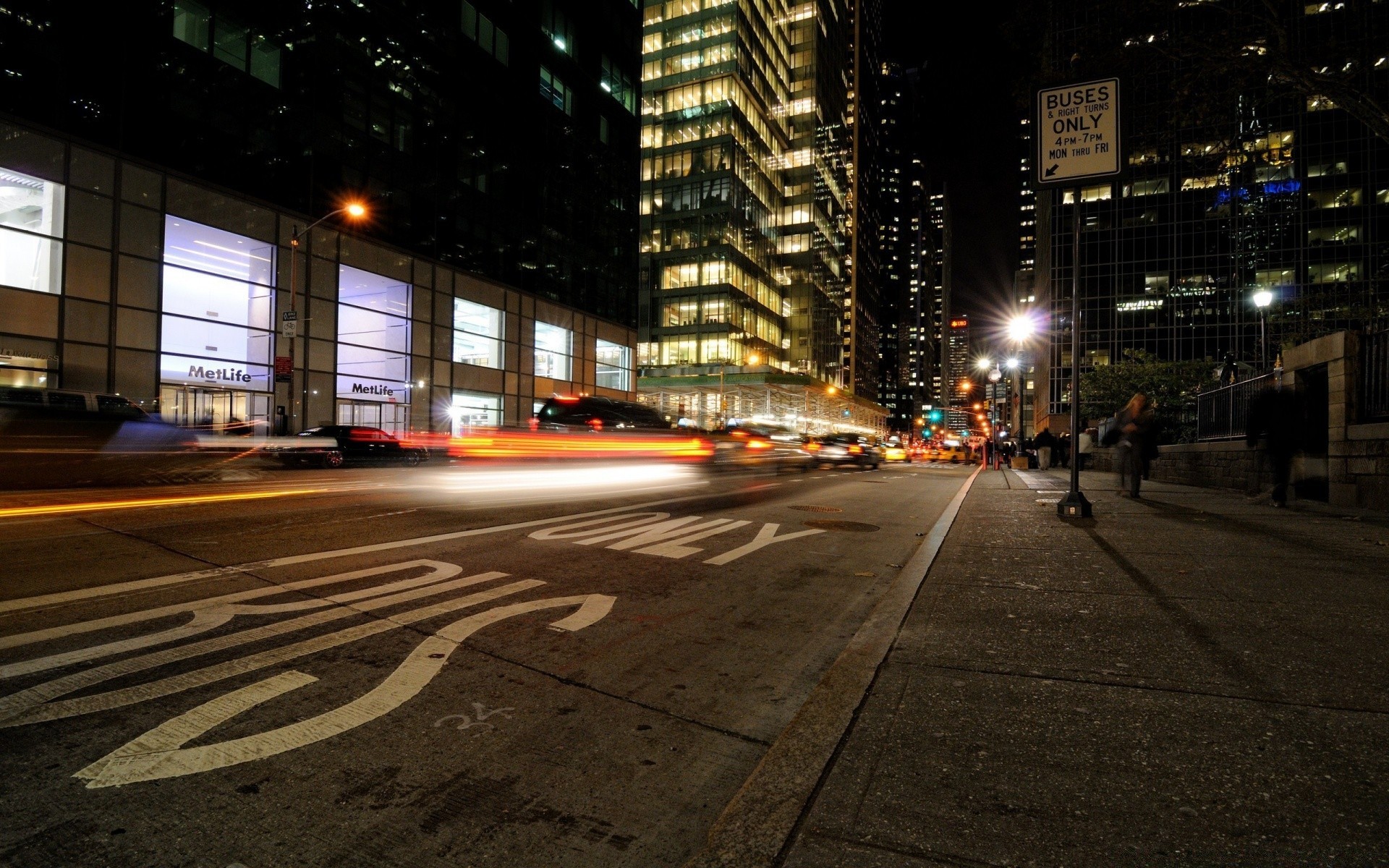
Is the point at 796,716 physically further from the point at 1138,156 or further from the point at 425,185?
the point at 425,185

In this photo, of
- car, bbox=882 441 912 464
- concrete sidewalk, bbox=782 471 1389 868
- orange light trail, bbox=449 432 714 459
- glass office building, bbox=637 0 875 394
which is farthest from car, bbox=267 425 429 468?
glass office building, bbox=637 0 875 394

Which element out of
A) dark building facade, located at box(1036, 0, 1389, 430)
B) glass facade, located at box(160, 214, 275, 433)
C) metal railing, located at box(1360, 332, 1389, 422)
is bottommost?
metal railing, located at box(1360, 332, 1389, 422)

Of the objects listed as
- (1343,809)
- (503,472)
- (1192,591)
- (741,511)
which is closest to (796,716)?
(1343,809)

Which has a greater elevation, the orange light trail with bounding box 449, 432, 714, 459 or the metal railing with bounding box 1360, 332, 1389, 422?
the metal railing with bounding box 1360, 332, 1389, 422

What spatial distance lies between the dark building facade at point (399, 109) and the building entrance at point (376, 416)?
25.8 feet

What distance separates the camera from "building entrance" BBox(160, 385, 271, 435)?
23594 mm

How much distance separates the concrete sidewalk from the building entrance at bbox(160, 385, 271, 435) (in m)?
25.5

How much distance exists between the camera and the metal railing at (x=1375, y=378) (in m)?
9.74

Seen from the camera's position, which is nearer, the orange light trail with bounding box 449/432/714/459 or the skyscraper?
the orange light trail with bounding box 449/432/714/459

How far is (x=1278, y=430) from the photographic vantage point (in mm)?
10203

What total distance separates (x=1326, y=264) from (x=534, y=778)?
316 feet

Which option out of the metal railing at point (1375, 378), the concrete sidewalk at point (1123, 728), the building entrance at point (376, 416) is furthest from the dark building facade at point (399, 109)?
the metal railing at point (1375, 378)

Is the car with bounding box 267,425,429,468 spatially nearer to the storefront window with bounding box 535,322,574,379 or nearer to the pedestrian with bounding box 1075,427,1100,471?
the storefront window with bounding box 535,322,574,379

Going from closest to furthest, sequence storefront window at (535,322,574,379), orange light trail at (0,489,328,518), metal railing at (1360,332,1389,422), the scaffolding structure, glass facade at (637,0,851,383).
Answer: orange light trail at (0,489,328,518), metal railing at (1360,332,1389,422), storefront window at (535,322,574,379), the scaffolding structure, glass facade at (637,0,851,383)
